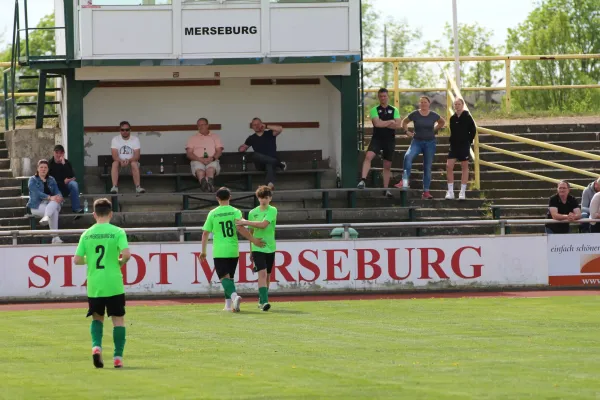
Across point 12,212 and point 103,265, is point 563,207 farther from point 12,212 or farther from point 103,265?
point 103,265

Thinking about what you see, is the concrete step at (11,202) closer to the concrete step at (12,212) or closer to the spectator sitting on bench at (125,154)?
the concrete step at (12,212)

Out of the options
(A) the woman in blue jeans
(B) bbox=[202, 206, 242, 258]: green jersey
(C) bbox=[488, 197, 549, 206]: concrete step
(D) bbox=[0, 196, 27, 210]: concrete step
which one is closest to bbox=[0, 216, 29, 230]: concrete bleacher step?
(D) bbox=[0, 196, 27, 210]: concrete step

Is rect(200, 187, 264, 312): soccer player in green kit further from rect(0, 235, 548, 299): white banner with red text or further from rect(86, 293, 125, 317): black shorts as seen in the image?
rect(86, 293, 125, 317): black shorts

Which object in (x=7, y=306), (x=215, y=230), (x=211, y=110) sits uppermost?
(x=211, y=110)

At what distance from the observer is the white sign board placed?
87.5 feet

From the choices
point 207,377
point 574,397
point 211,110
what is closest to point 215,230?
point 207,377

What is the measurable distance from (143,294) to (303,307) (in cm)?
389

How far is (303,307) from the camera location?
19.8m

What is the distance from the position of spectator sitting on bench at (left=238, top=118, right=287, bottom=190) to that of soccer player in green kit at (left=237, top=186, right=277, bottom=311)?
7.78 metres

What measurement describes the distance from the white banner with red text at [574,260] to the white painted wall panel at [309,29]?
6.73 metres

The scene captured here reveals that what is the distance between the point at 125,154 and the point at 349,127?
5026mm

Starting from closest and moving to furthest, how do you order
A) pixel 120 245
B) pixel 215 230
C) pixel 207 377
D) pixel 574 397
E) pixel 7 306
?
pixel 574 397 → pixel 207 377 → pixel 120 245 → pixel 215 230 → pixel 7 306

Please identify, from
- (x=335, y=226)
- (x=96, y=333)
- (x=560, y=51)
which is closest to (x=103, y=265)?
(x=96, y=333)

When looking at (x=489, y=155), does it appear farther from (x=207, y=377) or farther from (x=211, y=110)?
(x=207, y=377)
